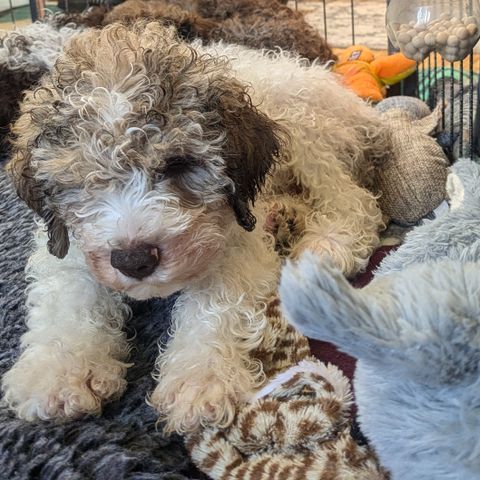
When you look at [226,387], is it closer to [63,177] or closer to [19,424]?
[19,424]

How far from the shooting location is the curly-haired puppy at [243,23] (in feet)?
9.41

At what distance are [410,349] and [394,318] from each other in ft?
0.14

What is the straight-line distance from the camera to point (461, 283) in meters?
0.94

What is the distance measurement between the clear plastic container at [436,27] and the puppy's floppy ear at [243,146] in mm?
695

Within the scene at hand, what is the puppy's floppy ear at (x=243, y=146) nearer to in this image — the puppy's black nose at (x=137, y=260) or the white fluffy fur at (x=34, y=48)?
the puppy's black nose at (x=137, y=260)

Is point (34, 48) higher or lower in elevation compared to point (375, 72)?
higher

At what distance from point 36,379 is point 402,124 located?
1.57 m

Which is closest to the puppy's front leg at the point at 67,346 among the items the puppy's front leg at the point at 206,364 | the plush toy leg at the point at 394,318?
the puppy's front leg at the point at 206,364

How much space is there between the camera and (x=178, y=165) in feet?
4.82

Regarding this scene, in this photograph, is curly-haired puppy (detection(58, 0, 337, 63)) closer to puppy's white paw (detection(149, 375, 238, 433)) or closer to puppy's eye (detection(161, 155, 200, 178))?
puppy's eye (detection(161, 155, 200, 178))

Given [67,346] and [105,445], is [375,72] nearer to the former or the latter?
[67,346]

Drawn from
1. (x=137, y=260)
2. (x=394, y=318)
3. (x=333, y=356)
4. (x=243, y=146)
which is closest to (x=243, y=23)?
(x=243, y=146)

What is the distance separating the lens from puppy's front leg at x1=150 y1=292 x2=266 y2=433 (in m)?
1.42

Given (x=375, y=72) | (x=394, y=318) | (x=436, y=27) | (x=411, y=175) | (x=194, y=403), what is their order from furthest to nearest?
(x=375, y=72) < (x=411, y=175) < (x=436, y=27) < (x=194, y=403) < (x=394, y=318)
